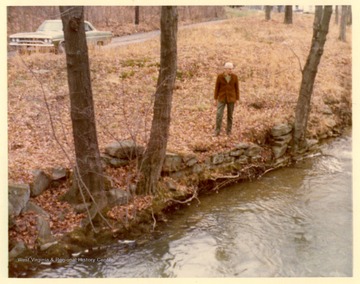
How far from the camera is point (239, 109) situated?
1289 cm

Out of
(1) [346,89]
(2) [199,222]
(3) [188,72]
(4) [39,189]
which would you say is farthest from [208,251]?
(1) [346,89]

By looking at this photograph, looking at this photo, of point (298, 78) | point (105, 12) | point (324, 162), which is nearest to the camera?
point (324, 162)

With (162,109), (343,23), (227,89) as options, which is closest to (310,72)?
(227,89)

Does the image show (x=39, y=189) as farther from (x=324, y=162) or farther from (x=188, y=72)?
(x=188, y=72)

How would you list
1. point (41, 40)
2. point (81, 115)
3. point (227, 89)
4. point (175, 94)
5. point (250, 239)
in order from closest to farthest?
point (81, 115) < point (250, 239) < point (227, 89) < point (175, 94) < point (41, 40)

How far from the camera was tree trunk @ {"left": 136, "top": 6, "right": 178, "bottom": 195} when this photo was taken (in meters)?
8.14

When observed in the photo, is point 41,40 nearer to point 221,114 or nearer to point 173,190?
point 221,114

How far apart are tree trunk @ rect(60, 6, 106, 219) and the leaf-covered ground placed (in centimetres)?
37

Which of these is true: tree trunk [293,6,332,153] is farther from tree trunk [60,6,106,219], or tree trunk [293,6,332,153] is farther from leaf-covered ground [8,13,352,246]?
tree trunk [60,6,106,219]

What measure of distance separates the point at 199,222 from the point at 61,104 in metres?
5.63

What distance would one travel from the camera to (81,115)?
7.52 meters

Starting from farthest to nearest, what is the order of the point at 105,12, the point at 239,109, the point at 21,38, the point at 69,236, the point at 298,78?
the point at 105,12 → the point at 298,78 → the point at 21,38 → the point at 239,109 → the point at 69,236

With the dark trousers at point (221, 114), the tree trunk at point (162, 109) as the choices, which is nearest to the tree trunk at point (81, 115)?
the tree trunk at point (162, 109)

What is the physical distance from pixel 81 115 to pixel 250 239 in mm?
3800
